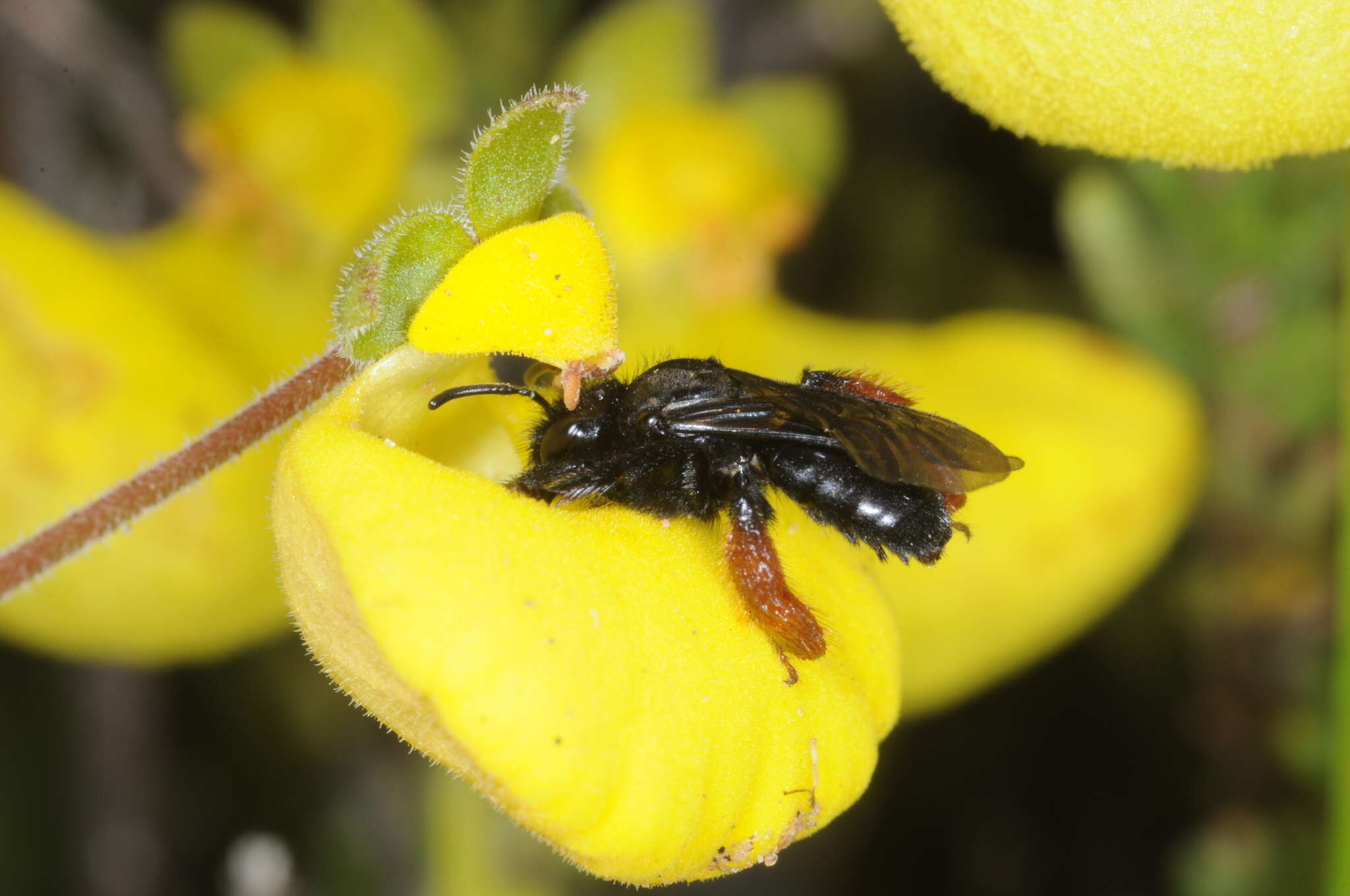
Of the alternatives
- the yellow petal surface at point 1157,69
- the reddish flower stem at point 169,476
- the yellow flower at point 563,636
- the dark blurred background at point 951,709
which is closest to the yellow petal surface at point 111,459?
the dark blurred background at point 951,709

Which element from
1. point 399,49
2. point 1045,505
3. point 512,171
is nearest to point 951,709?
point 1045,505

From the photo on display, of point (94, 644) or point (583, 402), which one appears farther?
point (94, 644)

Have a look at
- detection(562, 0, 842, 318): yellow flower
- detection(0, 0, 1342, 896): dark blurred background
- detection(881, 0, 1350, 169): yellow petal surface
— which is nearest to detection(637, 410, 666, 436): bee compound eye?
detection(881, 0, 1350, 169): yellow petal surface

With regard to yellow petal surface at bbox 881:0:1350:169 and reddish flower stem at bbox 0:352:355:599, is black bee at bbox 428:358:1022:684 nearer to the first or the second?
reddish flower stem at bbox 0:352:355:599

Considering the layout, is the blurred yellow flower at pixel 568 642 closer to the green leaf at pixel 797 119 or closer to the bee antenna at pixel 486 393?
the bee antenna at pixel 486 393

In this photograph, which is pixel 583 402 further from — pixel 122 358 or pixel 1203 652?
pixel 1203 652

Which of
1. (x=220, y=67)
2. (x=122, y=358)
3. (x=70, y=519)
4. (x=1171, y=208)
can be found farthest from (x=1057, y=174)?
(x=70, y=519)

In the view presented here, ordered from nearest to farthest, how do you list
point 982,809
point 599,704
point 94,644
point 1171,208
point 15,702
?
point 599,704 < point 94,644 < point 1171,208 < point 15,702 < point 982,809
